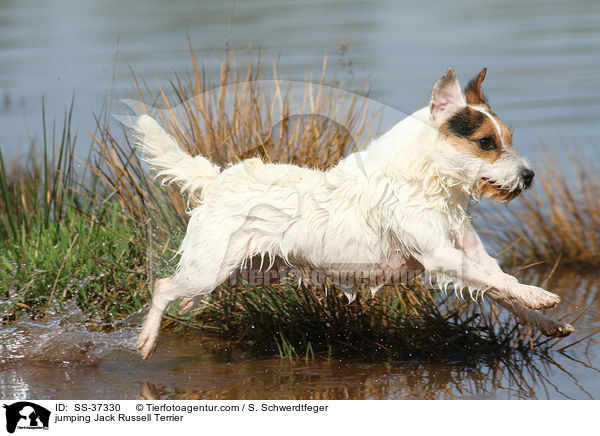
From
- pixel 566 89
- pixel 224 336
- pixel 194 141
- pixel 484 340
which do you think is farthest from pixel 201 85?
pixel 566 89

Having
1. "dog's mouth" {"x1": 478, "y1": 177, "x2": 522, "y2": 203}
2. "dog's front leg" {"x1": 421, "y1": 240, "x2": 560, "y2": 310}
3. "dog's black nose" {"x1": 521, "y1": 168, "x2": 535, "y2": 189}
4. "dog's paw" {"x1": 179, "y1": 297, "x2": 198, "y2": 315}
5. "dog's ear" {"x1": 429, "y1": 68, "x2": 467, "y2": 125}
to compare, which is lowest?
"dog's paw" {"x1": 179, "y1": 297, "x2": 198, "y2": 315}

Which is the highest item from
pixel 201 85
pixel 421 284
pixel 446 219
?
pixel 201 85

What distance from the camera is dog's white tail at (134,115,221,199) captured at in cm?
510

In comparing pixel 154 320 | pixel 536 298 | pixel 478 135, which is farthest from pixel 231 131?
pixel 536 298

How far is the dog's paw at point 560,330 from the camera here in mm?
4691

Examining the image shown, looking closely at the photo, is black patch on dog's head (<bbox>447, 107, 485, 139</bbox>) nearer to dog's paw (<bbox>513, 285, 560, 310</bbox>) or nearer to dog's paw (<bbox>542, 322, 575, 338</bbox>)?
dog's paw (<bbox>513, 285, 560, 310</bbox>)

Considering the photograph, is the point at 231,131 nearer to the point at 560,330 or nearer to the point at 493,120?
the point at 493,120

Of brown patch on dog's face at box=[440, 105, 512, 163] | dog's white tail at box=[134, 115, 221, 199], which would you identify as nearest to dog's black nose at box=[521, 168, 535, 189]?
brown patch on dog's face at box=[440, 105, 512, 163]

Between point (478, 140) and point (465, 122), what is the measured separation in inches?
4.9

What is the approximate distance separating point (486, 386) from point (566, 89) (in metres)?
11.2
